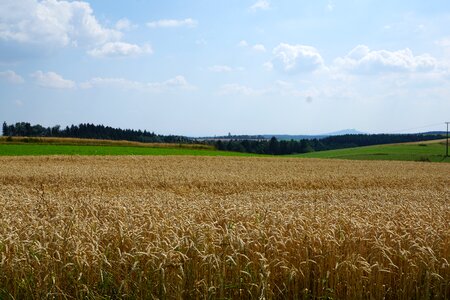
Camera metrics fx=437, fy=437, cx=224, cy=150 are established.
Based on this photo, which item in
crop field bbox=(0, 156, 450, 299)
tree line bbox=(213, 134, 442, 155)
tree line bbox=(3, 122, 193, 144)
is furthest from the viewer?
tree line bbox=(3, 122, 193, 144)

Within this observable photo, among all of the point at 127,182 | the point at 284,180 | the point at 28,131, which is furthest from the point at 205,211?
the point at 28,131

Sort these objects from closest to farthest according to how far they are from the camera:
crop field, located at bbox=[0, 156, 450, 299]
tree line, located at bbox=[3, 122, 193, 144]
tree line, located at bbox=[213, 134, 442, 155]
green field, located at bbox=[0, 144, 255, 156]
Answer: crop field, located at bbox=[0, 156, 450, 299] → green field, located at bbox=[0, 144, 255, 156] → tree line, located at bbox=[213, 134, 442, 155] → tree line, located at bbox=[3, 122, 193, 144]

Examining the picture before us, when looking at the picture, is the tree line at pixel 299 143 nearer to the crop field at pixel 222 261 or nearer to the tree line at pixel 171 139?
the tree line at pixel 171 139

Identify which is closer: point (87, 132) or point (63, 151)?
point (63, 151)

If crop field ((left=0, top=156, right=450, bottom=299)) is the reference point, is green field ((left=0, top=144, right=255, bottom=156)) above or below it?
above

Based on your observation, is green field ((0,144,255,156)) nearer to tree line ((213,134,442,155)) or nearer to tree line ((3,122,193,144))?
tree line ((213,134,442,155))

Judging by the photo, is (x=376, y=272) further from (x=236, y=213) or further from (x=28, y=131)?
(x=28, y=131)

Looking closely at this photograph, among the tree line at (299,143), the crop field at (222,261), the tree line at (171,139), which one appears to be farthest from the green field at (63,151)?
the crop field at (222,261)

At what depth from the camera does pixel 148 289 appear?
5.46 metres

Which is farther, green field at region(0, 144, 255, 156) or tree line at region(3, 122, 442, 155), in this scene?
tree line at region(3, 122, 442, 155)

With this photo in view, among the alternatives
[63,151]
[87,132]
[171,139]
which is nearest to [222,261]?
[63,151]

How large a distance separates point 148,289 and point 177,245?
67cm

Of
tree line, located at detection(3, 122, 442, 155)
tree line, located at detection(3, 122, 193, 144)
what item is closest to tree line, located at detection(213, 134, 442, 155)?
tree line, located at detection(3, 122, 442, 155)

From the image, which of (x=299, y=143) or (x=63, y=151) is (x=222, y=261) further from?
(x=299, y=143)
